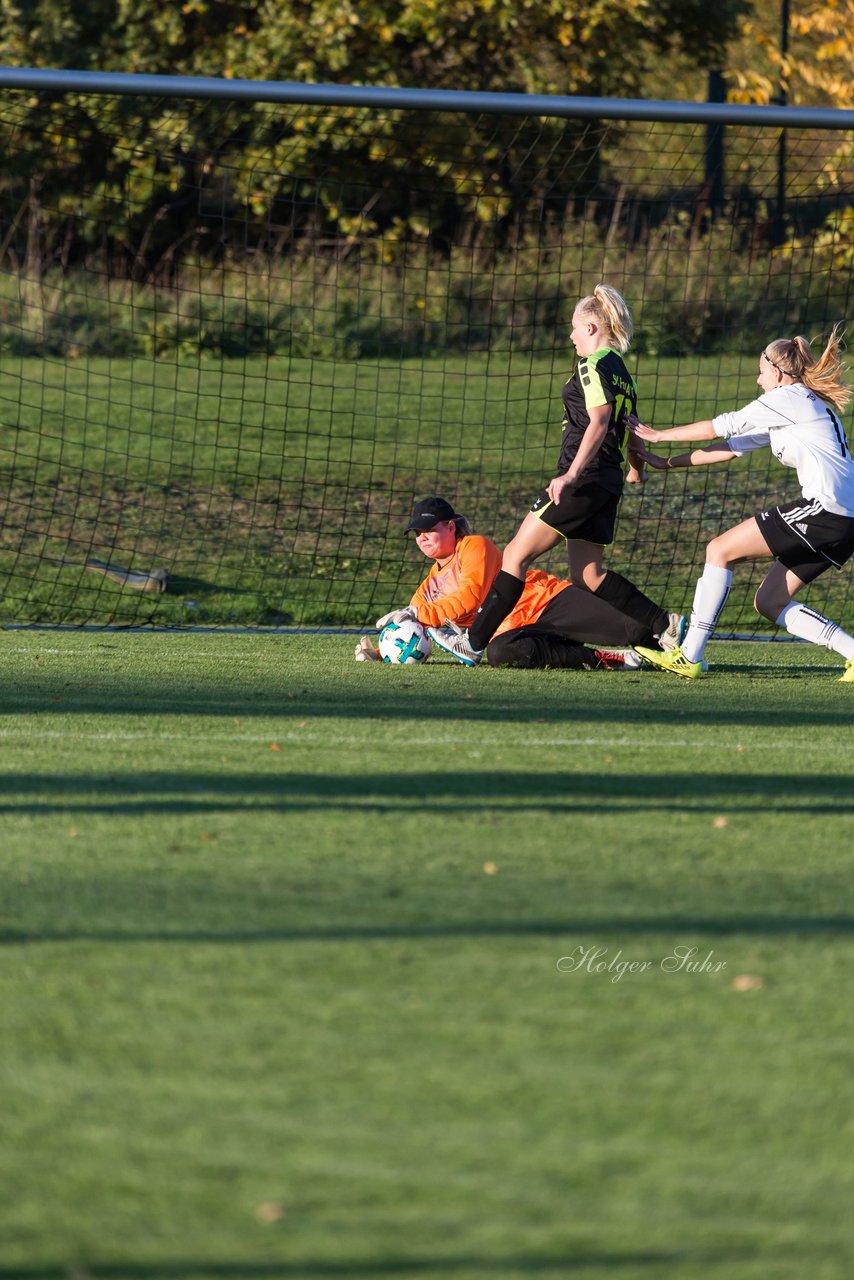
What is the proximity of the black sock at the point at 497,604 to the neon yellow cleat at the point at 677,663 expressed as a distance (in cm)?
72

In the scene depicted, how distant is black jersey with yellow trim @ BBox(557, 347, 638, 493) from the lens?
7.71 m

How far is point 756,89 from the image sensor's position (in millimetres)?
20641

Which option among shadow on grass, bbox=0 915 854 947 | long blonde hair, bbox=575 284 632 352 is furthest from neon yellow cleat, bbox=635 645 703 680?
shadow on grass, bbox=0 915 854 947

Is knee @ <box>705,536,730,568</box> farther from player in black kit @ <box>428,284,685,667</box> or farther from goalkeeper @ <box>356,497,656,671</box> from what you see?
goalkeeper @ <box>356,497,656,671</box>

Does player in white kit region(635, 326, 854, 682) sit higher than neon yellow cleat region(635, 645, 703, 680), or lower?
higher

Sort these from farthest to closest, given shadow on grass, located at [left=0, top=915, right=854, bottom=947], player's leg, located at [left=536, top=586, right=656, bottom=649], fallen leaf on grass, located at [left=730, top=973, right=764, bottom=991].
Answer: player's leg, located at [left=536, top=586, right=656, bottom=649] → shadow on grass, located at [left=0, top=915, right=854, bottom=947] → fallen leaf on grass, located at [left=730, top=973, right=764, bottom=991]

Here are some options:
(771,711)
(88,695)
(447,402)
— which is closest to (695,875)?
(771,711)

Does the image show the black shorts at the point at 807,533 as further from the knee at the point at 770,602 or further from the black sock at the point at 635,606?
the black sock at the point at 635,606

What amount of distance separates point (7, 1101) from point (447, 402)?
1438 centimetres

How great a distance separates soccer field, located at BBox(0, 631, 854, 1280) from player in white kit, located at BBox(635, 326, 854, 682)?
192 cm

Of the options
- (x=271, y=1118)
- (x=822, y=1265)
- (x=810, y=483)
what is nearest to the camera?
(x=822, y=1265)

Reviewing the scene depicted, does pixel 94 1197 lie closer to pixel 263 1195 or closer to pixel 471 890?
pixel 263 1195

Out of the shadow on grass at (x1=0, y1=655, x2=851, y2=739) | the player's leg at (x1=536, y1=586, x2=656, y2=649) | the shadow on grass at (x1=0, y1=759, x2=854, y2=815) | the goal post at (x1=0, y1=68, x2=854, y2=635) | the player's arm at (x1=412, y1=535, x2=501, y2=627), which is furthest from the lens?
the goal post at (x1=0, y1=68, x2=854, y2=635)

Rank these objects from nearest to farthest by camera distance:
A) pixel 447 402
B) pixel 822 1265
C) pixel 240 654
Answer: pixel 822 1265 → pixel 240 654 → pixel 447 402
